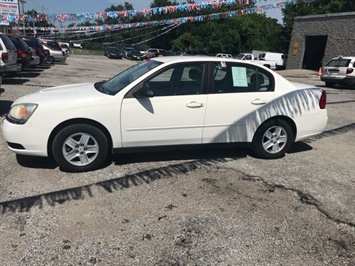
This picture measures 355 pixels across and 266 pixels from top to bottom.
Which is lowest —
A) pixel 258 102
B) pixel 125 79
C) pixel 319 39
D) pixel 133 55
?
pixel 133 55

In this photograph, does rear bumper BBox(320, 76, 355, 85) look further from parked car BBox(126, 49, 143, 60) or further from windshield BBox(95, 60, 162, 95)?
parked car BBox(126, 49, 143, 60)

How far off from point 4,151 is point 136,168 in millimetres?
2165

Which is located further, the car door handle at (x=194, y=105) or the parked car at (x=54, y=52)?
the parked car at (x=54, y=52)

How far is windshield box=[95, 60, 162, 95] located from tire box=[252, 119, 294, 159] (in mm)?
1870

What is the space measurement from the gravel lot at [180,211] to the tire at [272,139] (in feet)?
0.52

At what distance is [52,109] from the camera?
4461 mm

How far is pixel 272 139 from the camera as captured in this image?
5453 mm

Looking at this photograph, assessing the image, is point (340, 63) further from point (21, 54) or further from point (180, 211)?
point (180, 211)

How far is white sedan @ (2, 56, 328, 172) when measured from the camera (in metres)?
4.51

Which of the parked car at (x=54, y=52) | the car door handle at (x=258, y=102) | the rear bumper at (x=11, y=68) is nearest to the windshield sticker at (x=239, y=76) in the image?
the car door handle at (x=258, y=102)

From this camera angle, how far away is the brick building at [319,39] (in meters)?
29.6

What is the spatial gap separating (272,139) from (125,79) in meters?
2.40

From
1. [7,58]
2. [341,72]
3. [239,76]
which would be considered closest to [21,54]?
[7,58]

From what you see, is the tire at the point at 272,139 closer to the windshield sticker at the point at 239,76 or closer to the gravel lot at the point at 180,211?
the gravel lot at the point at 180,211
